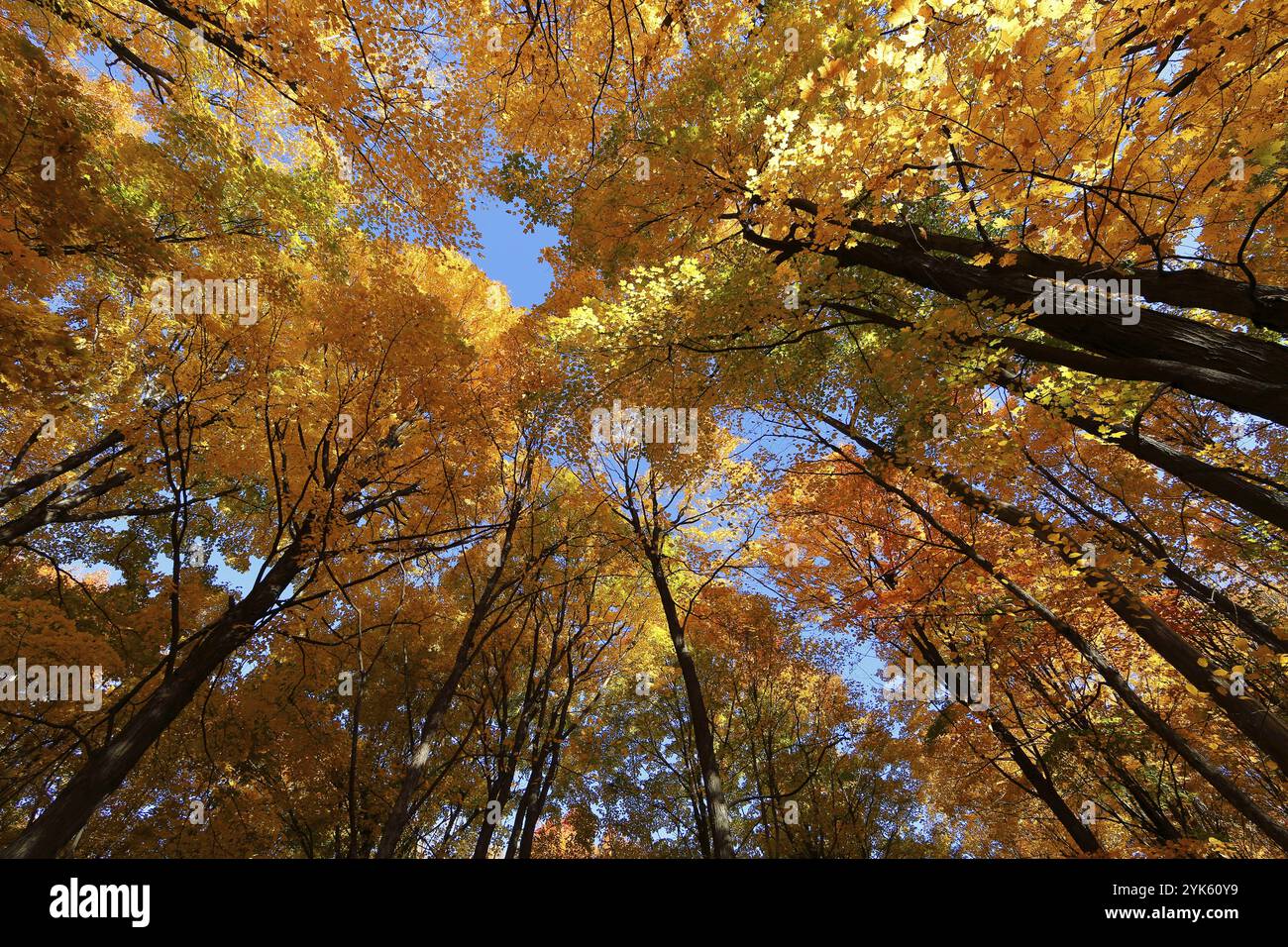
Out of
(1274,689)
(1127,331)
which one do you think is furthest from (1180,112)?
(1274,689)

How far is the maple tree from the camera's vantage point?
4406 millimetres

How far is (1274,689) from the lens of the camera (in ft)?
27.1

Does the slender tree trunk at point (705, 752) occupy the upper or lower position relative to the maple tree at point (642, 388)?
lower

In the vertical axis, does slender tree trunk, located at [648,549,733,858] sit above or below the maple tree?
below

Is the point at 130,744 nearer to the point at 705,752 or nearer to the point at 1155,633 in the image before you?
the point at 705,752

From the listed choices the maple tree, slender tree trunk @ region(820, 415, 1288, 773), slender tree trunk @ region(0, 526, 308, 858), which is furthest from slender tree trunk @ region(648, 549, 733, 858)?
slender tree trunk @ region(0, 526, 308, 858)

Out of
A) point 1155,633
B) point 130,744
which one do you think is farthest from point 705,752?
point 130,744

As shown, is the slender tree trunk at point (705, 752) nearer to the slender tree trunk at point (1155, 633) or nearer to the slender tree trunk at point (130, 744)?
the slender tree trunk at point (1155, 633)

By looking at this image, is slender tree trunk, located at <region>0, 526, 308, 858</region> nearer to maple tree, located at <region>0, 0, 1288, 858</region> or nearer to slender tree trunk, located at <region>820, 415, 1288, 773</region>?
maple tree, located at <region>0, 0, 1288, 858</region>

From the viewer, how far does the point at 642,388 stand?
7.71 meters

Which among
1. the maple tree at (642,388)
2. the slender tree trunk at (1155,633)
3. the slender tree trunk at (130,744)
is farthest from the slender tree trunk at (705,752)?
the slender tree trunk at (130,744)

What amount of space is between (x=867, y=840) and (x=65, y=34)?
842 inches

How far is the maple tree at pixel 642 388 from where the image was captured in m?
4.41
